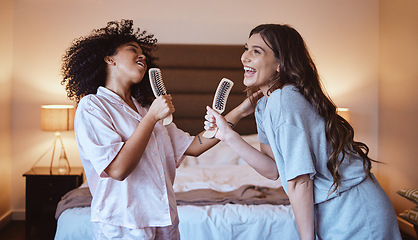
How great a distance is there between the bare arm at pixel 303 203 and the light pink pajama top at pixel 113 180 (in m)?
0.45

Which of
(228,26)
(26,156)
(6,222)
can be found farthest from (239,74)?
(6,222)

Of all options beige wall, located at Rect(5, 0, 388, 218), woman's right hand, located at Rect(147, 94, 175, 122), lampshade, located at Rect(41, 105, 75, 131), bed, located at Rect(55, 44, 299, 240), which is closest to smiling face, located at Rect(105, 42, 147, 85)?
woman's right hand, located at Rect(147, 94, 175, 122)

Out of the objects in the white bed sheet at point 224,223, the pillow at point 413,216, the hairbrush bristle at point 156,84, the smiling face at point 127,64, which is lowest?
the pillow at point 413,216

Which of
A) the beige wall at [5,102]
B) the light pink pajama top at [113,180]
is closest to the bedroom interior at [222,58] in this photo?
the beige wall at [5,102]

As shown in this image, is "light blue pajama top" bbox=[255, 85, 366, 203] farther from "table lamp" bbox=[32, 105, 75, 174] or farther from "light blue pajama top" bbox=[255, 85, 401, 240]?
"table lamp" bbox=[32, 105, 75, 174]

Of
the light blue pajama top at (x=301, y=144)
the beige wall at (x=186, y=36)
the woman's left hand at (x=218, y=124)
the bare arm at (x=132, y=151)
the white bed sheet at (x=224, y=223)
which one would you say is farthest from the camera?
the beige wall at (x=186, y=36)

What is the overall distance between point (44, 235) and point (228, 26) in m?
2.73

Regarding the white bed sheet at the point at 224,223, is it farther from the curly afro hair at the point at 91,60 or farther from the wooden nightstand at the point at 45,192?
the wooden nightstand at the point at 45,192

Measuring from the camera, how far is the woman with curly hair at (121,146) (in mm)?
1231

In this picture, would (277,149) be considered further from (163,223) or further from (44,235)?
(44,235)

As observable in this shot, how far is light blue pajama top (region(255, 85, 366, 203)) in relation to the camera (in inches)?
42.5

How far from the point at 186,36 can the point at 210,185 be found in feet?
6.18

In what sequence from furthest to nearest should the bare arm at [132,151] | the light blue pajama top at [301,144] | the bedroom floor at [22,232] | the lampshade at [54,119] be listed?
the lampshade at [54,119]
the bedroom floor at [22,232]
the bare arm at [132,151]
the light blue pajama top at [301,144]

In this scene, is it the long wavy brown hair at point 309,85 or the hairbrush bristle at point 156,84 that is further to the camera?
the hairbrush bristle at point 156,84
